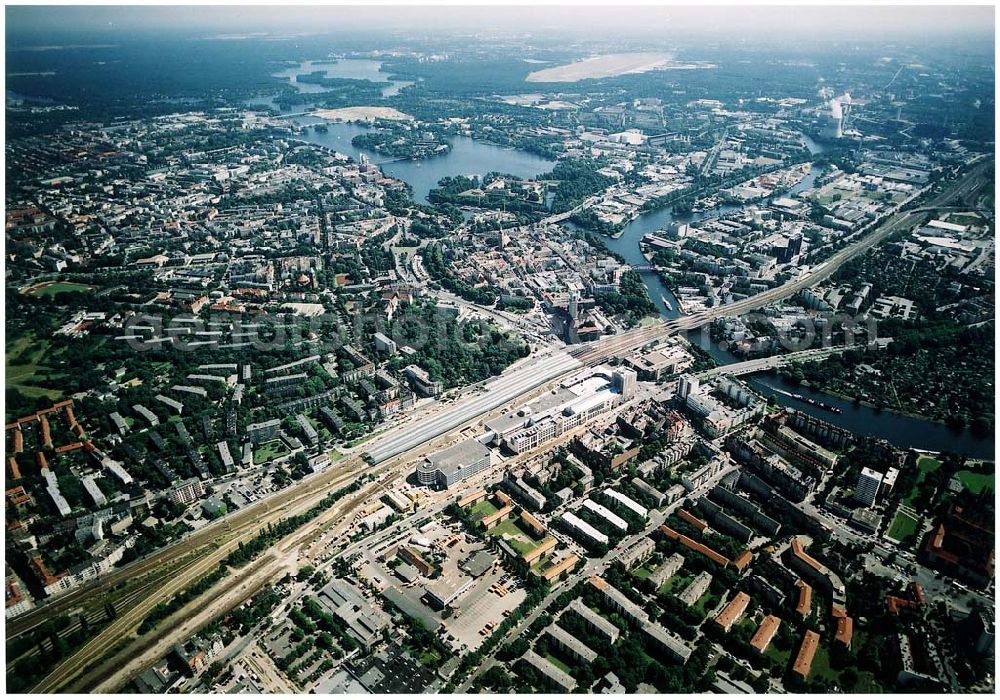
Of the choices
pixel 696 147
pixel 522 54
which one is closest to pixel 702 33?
pixel 522 54

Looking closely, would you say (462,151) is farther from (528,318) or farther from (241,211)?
(528,318)

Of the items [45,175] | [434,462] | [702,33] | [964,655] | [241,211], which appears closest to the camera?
[964,655]

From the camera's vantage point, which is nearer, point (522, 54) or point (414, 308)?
point (414, 308)

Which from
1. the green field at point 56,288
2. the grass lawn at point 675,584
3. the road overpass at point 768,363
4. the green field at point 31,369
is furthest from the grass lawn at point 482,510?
the green field at point 56,288

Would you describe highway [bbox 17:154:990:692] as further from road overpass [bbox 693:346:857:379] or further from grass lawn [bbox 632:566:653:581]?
grass lawn [bbox 632:566:653:581]

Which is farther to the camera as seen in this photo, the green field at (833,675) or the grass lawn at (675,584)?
the grass lawn at (675,584)

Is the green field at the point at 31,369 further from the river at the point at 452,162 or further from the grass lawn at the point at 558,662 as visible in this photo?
the river at the point at 452,162

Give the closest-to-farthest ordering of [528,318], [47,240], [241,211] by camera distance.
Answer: [528,318] < [47,240] < [241,211]
